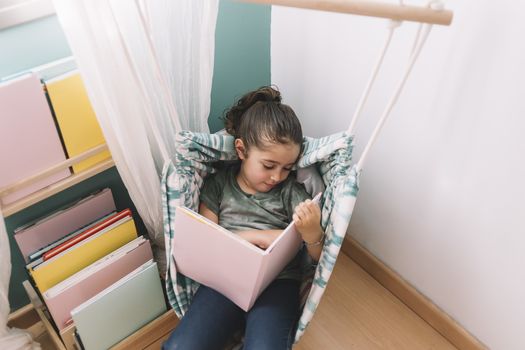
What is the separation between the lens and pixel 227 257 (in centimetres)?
95

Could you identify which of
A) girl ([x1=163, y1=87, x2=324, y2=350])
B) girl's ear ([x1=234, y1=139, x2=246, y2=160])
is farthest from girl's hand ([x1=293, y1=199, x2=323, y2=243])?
girl's ear ([x1=234, y1=139, x2=246, y2=160])

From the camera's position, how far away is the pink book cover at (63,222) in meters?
1.13

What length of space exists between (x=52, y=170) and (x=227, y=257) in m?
0.47

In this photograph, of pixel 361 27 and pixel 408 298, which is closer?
pixel 361 27

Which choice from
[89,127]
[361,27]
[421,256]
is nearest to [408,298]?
[421,256]

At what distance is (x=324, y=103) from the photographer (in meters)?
1.37

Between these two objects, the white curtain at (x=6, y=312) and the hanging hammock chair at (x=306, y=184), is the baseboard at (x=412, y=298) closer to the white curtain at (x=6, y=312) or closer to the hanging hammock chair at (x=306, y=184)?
the hanging hammock chair at (x=306, y=184)

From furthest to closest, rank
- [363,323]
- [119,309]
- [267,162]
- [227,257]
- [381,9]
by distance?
[363,323] < [119,309] < [267,162] < [227,257] < [381,9]

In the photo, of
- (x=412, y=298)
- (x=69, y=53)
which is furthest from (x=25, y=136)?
(x=412, y=298)

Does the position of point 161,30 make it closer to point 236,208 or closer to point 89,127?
point 89,127

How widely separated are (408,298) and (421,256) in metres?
0.17

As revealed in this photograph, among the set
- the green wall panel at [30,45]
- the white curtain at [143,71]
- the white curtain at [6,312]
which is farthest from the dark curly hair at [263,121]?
the white curtain at [6,312]

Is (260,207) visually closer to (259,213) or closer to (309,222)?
(259,213)

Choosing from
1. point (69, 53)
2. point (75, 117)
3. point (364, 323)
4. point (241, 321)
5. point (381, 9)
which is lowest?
point (364, 323)
